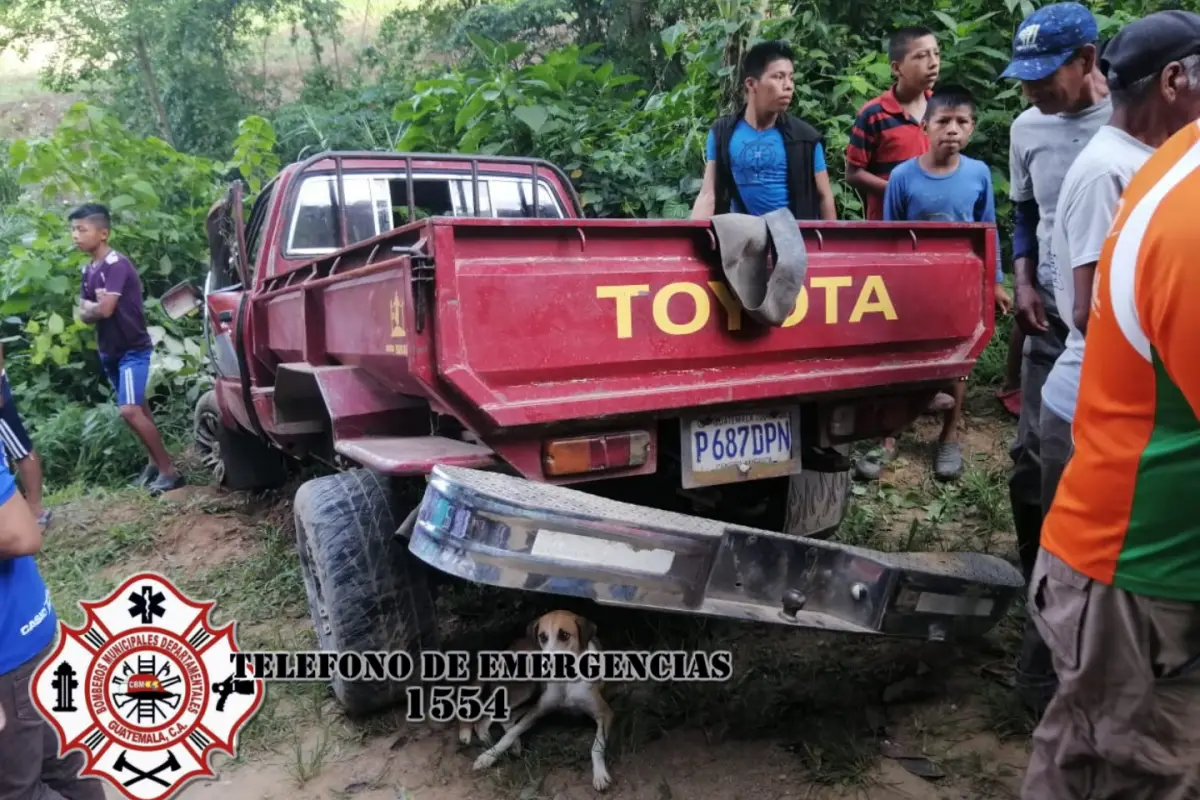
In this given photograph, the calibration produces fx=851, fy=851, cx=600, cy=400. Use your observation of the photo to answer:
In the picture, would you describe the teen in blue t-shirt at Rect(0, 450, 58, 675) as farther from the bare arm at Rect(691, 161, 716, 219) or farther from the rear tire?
the bare arm at Rect(691, 161, 716, 219)

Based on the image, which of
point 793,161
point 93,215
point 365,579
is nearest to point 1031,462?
point 793,161

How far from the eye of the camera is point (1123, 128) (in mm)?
1857

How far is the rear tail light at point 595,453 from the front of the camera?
7.65ft

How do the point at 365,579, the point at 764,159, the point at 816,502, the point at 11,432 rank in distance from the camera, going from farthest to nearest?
the point at 11,432
the point at 764,159
the point at 816,502
the point at 365,579

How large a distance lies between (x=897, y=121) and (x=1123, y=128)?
269 centimetres

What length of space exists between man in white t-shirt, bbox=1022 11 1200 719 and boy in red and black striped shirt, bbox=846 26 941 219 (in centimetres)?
239

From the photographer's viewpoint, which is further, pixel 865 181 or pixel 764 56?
pixel 865 181

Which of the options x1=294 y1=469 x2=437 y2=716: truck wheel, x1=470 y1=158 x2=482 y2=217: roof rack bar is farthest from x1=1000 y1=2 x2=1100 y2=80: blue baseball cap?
x1=470 y1=158 x2=482 y2=217: roof rack bar

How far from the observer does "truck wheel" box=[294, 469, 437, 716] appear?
252 cm

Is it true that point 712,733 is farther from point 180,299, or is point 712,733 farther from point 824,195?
point 180,299

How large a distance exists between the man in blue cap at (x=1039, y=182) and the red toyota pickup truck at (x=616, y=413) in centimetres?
17

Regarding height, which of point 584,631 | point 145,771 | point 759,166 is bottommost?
point 145,771

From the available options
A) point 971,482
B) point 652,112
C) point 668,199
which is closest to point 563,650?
point 971,482

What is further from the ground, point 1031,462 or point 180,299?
point 180,299
